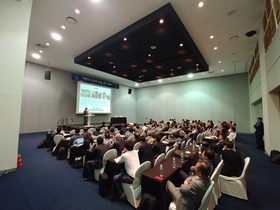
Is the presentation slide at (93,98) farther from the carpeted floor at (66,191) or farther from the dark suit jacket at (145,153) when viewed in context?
the dark suit jacket at (145,153)

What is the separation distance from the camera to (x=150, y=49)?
252 inches

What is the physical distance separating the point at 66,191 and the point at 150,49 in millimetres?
6382

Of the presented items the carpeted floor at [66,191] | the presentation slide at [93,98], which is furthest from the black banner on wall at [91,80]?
the carpeted floor at [66,191]

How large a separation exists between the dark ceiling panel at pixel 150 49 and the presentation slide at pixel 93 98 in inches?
144

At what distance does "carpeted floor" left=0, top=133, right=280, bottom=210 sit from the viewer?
241 cm

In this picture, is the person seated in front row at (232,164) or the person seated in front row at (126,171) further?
the person seated in front row at (232,164)

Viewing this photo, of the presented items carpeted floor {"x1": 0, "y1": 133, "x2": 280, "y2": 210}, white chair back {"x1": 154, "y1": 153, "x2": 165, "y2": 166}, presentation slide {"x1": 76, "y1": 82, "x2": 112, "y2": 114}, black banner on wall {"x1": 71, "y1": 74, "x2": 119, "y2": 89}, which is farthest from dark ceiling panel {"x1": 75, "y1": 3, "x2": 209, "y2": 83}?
carpeted floor {"x1": 0, "y1": 133, "x2": 280, "y2": 210}

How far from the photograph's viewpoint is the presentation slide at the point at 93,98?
11404 mm

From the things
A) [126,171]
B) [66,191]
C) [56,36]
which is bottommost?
[66,191]

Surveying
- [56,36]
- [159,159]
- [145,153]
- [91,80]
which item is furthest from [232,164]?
[91,80]

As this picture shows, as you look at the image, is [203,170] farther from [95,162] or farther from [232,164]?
[95,162]

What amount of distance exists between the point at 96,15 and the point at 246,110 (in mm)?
13224

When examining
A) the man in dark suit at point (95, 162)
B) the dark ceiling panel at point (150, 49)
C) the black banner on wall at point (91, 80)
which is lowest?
the man in dark suit at point (95, 162)

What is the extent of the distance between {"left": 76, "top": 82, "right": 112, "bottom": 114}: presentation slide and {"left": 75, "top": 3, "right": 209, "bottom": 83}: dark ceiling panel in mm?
3664
